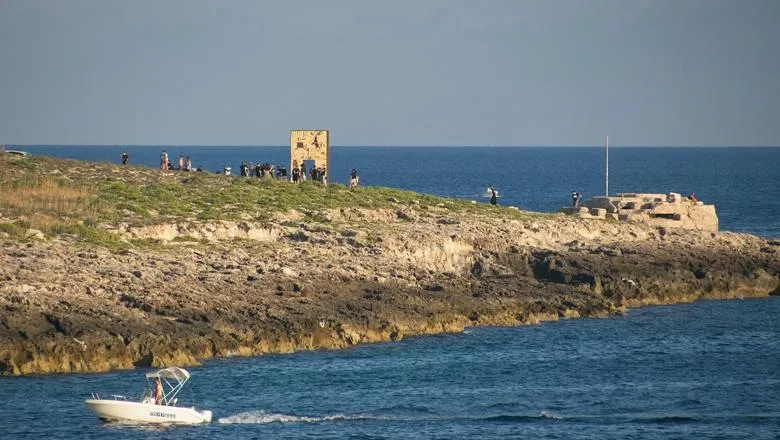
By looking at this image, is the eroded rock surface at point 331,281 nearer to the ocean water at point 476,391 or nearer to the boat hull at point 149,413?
the ocean water at point 476,391

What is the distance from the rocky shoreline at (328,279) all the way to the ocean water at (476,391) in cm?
134

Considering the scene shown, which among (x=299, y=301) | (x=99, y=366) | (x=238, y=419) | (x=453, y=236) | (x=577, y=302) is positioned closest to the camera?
(x=238, y=419)

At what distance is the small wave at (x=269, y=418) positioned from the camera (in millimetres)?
44875

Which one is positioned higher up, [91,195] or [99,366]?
[91,195]

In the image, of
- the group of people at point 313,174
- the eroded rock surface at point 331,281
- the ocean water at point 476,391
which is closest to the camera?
the ocean water at point 476,391

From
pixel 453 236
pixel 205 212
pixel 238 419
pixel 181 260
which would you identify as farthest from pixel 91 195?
pixel 238 419

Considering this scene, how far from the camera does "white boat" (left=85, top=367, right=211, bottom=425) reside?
143ft

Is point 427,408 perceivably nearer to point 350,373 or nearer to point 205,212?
point 350,373

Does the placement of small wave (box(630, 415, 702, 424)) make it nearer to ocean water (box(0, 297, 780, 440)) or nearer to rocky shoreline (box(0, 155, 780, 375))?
ocean water (box(0, 297, 780, 440))

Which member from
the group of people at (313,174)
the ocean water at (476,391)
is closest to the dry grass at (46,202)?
the group of people at (313,174)

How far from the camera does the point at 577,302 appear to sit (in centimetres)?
6412

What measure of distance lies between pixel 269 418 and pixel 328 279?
16.3 metres

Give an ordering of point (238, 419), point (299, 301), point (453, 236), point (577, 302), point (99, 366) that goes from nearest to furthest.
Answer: point (238, 419)
point (99, 366)
point (299, 301)
point (577, 302)
point (453, 236)

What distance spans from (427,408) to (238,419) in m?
6.19
